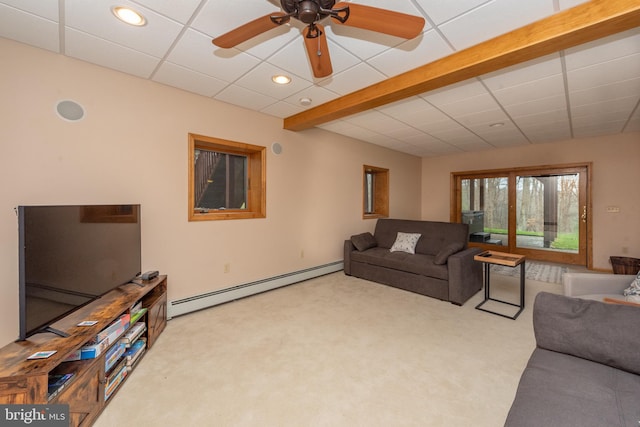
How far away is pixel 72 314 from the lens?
182 cm

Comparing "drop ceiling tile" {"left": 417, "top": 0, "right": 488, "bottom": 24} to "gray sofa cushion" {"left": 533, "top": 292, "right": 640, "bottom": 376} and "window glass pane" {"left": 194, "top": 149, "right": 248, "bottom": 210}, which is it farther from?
"window glass pane" {"left": 194, "top": 149, "right": 248, "bottom": 210}

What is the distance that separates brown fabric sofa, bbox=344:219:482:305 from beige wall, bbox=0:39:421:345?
1.94 feet

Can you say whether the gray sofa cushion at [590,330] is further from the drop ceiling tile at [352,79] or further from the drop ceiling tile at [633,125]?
the drop ceiling tile at [633,125]

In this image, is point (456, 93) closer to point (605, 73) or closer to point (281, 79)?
point (605, 73)

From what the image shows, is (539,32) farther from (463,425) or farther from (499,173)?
(499,173)

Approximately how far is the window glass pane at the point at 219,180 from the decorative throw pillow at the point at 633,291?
408 centimetres

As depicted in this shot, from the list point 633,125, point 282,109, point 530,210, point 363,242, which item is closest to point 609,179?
point 633,125

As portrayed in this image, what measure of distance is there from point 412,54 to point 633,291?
265cm

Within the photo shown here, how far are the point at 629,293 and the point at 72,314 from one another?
168 inches

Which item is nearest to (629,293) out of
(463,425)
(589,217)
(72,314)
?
(463,425)

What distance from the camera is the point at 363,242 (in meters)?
4.66

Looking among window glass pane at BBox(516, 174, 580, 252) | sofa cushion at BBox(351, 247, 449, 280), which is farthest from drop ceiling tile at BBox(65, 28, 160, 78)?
window glass pane at BBox(516, 174, 580, 252)

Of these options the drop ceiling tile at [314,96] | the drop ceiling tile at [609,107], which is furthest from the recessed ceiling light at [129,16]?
the drop ceiling tile at [609,107]

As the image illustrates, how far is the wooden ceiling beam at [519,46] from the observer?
162 cm
